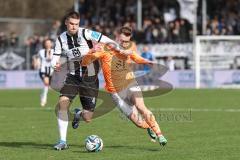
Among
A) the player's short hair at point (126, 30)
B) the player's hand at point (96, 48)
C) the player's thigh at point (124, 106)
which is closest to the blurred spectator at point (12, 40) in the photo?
the player's hand at point (96, 48)

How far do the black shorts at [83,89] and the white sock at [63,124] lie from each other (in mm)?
325

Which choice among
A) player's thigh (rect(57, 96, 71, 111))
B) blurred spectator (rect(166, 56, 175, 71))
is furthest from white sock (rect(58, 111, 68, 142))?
blurred spectator (rect(166, 56, 175, 71))

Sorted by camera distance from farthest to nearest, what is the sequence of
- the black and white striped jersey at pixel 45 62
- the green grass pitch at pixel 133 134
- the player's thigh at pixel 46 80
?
the black and white striped jersey at pixel 45 62 → the player's thigh at pixel 46 80 → the green grass pitch at pixel 133 134

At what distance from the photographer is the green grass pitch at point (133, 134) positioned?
39.6 ft

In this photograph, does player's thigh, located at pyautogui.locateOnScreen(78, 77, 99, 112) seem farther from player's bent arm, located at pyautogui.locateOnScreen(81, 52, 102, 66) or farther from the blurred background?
the blurred background

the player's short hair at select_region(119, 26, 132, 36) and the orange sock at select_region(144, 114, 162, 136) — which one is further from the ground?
the player's short hair at select_region(119, 26, 132, 36)

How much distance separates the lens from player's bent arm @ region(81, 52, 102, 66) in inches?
524

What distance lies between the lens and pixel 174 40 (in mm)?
36875

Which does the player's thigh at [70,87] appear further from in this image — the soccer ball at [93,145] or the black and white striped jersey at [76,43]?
the soccer ball at [93,145]

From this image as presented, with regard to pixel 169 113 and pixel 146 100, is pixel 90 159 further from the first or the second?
pixel 146 100

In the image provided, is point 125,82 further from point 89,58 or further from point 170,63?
point 170,63

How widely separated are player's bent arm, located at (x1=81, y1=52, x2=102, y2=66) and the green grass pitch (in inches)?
59.2

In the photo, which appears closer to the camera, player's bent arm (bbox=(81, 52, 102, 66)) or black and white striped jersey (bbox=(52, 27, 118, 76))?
black and white striped jersey (bbox=(52, 27, 118, 76))

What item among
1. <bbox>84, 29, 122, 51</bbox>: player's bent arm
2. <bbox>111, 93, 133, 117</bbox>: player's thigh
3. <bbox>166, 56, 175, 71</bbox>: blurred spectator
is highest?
<bbox>84, 29, 122, 51</bbox>: player's bent arm
